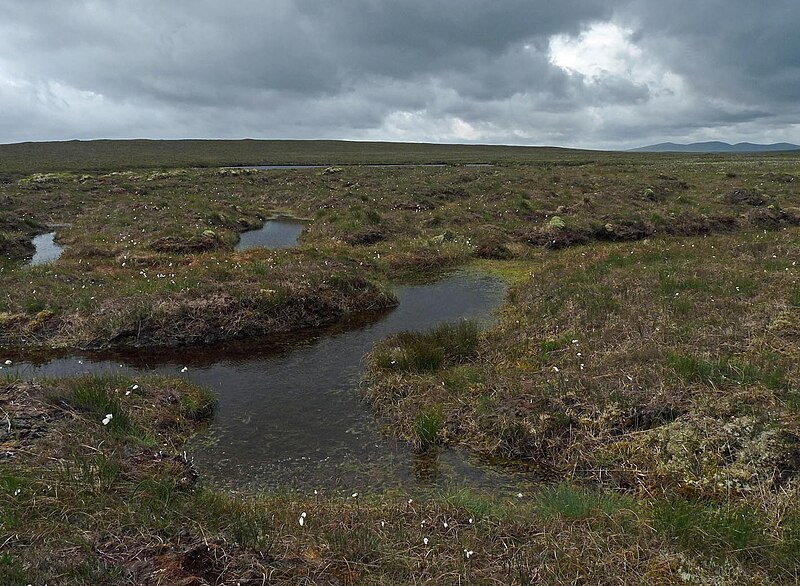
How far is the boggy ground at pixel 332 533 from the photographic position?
517 centimetres

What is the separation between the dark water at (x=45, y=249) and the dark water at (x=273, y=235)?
8.08 m

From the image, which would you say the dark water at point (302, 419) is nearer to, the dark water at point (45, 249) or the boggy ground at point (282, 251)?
the boggy ground at point (282, 251)

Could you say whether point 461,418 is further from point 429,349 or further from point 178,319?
point 178,319

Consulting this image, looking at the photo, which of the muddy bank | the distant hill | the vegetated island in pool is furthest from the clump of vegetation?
the distant hill

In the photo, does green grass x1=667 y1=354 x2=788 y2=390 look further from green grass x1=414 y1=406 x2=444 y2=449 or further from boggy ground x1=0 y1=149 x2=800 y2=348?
boggy ground x1=0 y1=149 x2=800 y2=348

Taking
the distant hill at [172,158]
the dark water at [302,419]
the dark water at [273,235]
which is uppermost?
the distant hill at [172,158]

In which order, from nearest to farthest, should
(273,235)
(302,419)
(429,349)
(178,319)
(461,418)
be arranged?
1. (461,418)
2. (302,419)
3. (429,349)
4. (178,319)
5. (273,235)

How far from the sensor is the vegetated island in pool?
17.8 feet

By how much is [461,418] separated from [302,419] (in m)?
3.03

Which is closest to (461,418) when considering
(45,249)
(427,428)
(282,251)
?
(427,428)

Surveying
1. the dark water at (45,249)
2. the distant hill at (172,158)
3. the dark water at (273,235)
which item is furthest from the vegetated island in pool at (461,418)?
the distant hill at (172,158)

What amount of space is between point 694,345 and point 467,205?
25.4 meters

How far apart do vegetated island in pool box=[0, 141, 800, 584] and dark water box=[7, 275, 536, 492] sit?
0.51 metres

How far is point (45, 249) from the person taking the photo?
25484 mm
